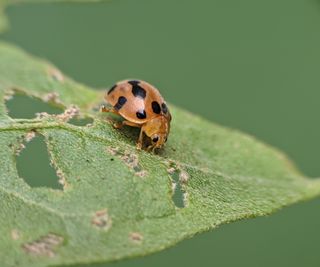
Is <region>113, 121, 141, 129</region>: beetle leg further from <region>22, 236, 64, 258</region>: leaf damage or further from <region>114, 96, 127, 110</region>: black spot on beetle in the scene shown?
<region>22, 236, 64, 258</region>: leaf damage

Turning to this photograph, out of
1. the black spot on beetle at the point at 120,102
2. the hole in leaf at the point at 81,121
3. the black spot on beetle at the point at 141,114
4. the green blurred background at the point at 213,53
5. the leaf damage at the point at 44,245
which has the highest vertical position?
the green blurred background at the point at 213,53

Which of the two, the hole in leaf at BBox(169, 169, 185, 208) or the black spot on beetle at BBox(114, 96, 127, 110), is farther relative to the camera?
the black spot on beetle at BBox(114, 96, 127, 110)

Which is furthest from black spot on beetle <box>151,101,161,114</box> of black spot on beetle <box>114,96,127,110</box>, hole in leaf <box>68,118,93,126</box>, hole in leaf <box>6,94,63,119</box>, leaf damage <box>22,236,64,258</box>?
leaf damage <box>22,236,64,258</box>

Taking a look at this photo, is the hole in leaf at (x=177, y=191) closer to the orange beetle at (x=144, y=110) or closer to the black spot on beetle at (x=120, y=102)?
the orange beetle at (x=144, y=110)

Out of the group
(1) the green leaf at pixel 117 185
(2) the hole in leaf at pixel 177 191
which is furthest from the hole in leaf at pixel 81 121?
(2) the hole in leaf at pixel 177 191

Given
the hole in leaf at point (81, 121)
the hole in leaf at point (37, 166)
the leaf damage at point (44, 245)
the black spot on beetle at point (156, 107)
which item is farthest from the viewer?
the black spot on beetle at point (156, 107)

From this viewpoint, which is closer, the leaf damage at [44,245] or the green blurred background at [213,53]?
the leaf damage at [44,245]

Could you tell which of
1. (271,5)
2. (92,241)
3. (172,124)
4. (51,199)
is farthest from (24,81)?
(271,5)

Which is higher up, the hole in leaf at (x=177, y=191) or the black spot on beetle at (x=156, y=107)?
the black spot on beetle at (x=156, y=107)
